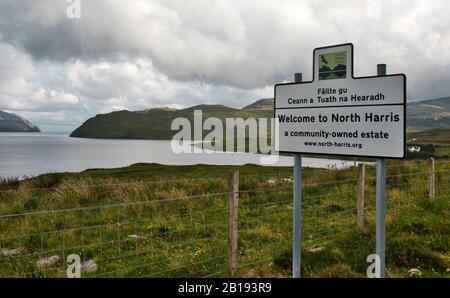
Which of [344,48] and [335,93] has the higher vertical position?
[344,48]

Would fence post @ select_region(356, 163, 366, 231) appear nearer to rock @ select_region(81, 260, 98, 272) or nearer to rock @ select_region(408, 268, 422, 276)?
rock @ select_region(408, 268, 422, 276)

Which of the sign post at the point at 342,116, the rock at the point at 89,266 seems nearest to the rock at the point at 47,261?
the rock at the point at 89,266

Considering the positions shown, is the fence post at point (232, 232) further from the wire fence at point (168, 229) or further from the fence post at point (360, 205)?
the fence post at point (360, 205)

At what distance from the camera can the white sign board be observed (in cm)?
507

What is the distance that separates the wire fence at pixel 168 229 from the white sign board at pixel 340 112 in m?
2.39

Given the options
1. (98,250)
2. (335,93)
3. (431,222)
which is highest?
(335,93)

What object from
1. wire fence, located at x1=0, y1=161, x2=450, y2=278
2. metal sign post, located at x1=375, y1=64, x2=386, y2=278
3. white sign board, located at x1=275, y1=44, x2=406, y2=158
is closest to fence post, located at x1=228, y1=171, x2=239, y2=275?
wire fence, located at x1=0, y1=161, x2=450, y2=278

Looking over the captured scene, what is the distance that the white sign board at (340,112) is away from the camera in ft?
16.6

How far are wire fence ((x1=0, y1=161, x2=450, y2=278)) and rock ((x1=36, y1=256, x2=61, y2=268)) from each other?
2cm

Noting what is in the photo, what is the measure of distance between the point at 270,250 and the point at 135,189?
9291 millimetres

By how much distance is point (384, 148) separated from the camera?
5.14m
